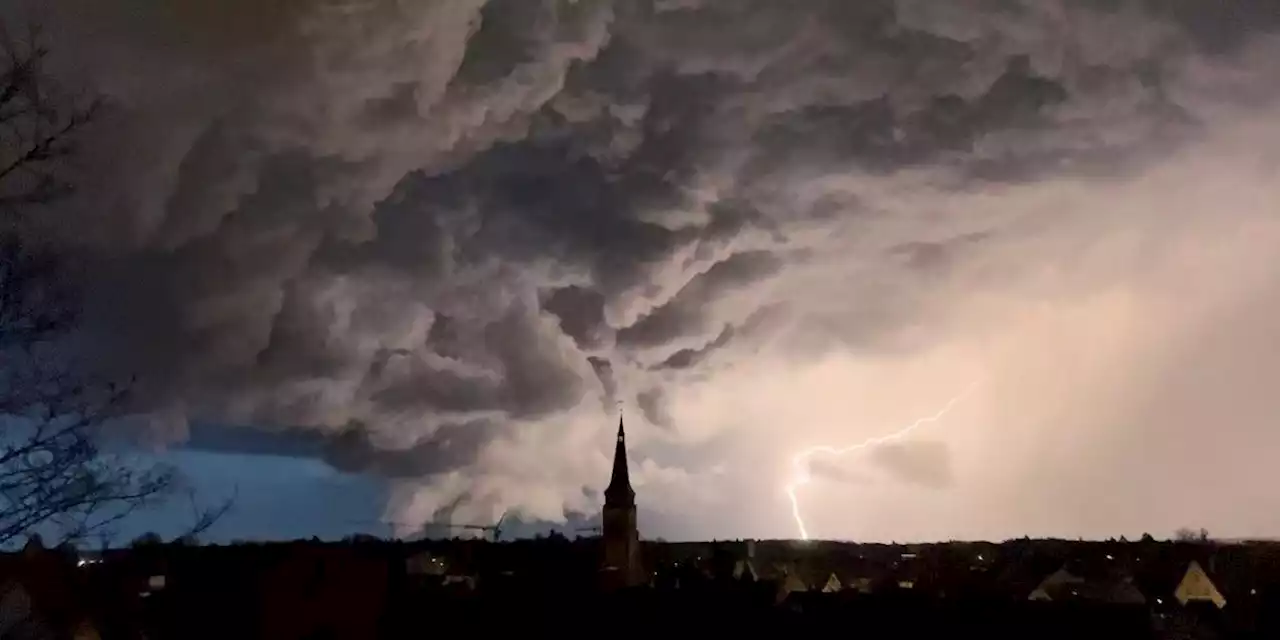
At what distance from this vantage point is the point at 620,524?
86.8 m

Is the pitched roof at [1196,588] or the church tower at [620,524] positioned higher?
the church tower at [620,524]

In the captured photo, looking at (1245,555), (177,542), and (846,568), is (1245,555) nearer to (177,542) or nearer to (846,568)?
(846,568)

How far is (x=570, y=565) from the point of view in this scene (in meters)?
79.5

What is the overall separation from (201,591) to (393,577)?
27.0 ft

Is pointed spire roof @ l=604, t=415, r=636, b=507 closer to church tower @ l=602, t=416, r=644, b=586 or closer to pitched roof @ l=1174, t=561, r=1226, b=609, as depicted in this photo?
church tower @ l=602, t=416, r=644, b=586

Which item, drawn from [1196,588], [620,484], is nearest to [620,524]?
[620,484]

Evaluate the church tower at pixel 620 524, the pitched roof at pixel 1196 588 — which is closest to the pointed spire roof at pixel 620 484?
the church tower at pixel 620 524

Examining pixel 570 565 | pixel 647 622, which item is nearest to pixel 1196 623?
pixel 647 622

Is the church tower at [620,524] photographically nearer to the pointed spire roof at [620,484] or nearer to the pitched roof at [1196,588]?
the pointed spire roof at [620,484]

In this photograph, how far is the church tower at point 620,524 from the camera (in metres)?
83.8

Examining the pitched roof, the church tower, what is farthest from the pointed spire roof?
the pitched roof

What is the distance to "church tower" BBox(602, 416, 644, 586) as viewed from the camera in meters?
83.8

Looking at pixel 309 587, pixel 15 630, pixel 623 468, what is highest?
pixel 623 468

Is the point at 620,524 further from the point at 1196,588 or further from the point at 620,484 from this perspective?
the point at 1196,588
